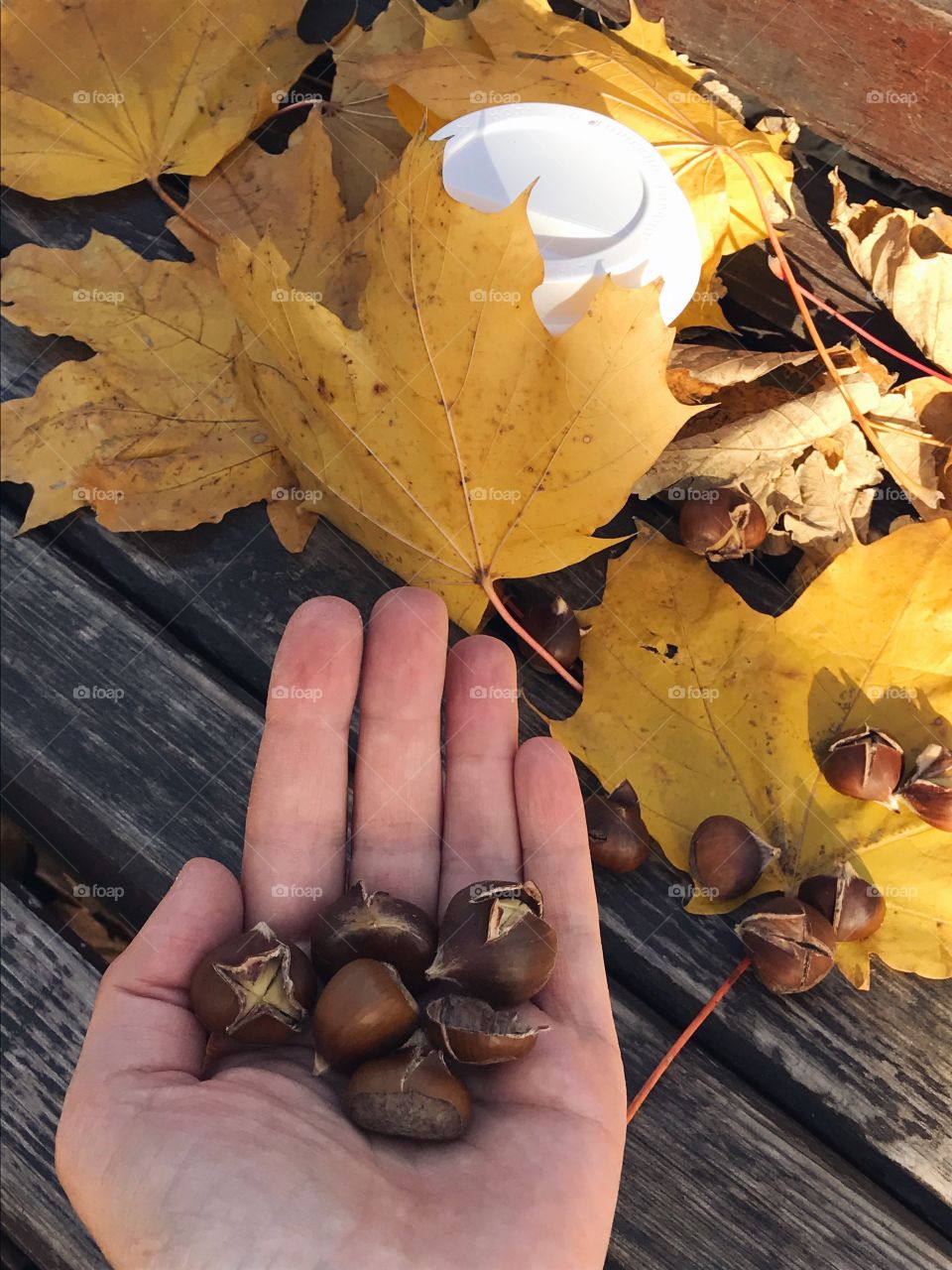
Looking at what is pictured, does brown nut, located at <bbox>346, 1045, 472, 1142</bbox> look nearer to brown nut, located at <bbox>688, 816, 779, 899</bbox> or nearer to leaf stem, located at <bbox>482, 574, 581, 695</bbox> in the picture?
brown nut, located at <bbox>688, 816, 779, 899</bbox>

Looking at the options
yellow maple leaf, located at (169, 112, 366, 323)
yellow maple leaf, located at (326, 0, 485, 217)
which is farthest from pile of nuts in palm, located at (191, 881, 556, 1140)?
yellow maple leaf, located at (326, 0, 485, 217)

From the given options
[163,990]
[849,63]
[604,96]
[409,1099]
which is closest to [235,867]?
[163,990]

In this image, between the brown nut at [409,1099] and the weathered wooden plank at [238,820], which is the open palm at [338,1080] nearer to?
the brown nut at [409,1099]

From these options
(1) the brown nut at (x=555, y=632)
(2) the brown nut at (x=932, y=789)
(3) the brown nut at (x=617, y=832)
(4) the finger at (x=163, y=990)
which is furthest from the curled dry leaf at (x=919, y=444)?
(4) the finger at (x=163, y=990)

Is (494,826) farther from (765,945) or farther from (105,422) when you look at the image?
(105,422)

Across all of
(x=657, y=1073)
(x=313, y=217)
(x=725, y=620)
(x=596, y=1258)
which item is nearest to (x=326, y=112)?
(x=313, y=217)

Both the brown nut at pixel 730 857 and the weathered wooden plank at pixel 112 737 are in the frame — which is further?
the weathered wooden plank at pixel 112 737
